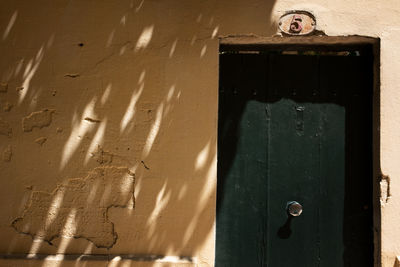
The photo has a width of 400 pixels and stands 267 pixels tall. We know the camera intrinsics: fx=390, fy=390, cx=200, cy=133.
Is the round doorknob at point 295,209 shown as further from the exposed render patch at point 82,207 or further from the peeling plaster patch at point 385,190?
the exposed render patch at point 82,207

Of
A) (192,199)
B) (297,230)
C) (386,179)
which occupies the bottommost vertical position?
(297,230)

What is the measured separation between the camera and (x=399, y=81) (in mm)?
2811

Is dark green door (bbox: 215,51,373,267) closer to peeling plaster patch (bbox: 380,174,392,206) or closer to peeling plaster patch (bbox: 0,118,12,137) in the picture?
peeling plaster patch (bbox: 380,174,392,206)

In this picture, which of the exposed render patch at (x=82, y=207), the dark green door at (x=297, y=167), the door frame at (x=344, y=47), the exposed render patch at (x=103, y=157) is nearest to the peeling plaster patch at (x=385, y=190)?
the door frame at (x=344, y=47)

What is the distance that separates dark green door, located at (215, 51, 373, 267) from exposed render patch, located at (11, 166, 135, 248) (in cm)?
76

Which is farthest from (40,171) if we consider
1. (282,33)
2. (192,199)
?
(282,33)

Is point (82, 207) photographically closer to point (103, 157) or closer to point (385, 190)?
point (103, 157)

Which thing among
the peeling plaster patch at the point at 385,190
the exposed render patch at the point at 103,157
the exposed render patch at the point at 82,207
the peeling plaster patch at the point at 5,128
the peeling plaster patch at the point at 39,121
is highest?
the peeling plaster patch at the point at 39,121

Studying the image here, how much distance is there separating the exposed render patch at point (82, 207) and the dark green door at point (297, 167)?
762mm

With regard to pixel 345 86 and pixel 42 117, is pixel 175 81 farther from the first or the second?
pixel 345 86

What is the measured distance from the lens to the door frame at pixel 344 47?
2.84m

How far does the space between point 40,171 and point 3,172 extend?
28 cm

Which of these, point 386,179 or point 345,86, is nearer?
point 386,179

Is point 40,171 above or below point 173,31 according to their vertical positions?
below
